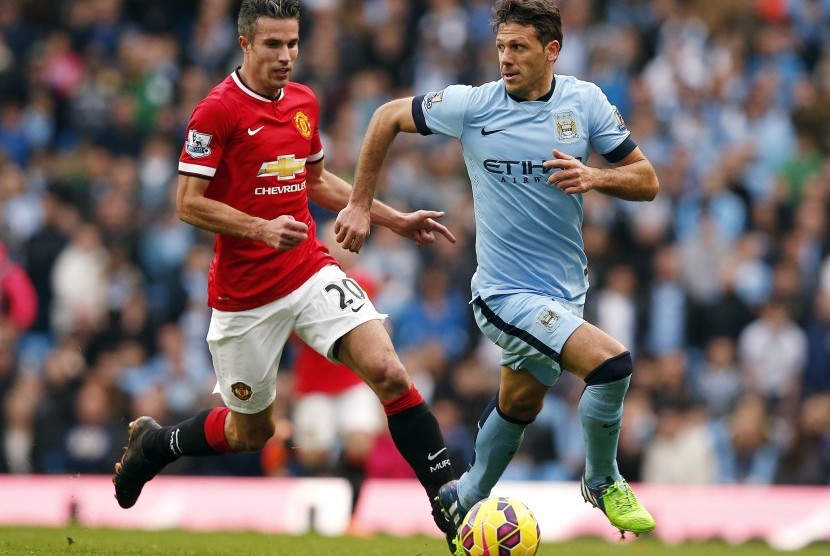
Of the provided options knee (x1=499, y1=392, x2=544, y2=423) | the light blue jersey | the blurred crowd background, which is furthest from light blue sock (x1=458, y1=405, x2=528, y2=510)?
the blurred crowd background

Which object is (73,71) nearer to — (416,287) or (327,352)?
(416,287)

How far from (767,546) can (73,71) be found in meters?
11.4

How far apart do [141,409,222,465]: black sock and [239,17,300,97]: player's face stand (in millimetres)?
2273

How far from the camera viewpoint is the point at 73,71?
1973 centimetres

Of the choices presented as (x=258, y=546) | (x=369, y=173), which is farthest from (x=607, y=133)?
(x=258, y=546)

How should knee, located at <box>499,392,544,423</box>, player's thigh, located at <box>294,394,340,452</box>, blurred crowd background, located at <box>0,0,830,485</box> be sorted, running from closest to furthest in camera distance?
1. knee, located at <box>499,392,544,423</box>
2. player's thigh, located at <box>294,394,340,452</box>
3. blurred crowd background, located at <box>0,0,830,485</box>

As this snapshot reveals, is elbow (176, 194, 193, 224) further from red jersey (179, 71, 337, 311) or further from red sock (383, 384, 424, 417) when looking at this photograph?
red sock (383, 384, 424, 417)

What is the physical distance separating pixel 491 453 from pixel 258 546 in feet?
6.40

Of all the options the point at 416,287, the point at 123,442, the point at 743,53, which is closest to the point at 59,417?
the point at 123,442

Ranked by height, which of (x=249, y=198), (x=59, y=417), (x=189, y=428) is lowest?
(x=59, y=417)

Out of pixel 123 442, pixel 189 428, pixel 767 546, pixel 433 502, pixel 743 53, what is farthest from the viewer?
pixel 743 53

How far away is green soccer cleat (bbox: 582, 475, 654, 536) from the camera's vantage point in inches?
331

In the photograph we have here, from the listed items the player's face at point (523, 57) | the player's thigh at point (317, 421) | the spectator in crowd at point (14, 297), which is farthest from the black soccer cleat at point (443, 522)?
the spectator in crowd at point (14, 297)

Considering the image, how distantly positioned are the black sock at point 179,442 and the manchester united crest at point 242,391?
0.54m
